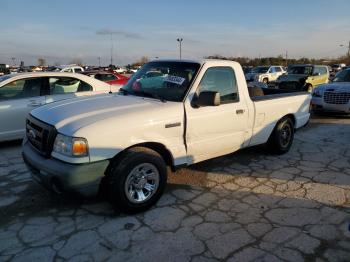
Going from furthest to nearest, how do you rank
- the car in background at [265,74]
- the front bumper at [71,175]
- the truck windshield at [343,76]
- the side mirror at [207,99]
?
1. the car in background at [265,74]
2. the truck windshield at [343,76]
3. the side mirror at [207,99]
4. the front bumper at [71,175]

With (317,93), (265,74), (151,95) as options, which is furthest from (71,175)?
(265,74)

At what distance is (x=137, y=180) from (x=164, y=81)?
5.00 ft

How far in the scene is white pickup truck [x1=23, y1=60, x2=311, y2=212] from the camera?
12.2ft

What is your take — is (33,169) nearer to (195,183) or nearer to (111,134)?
(111,134)

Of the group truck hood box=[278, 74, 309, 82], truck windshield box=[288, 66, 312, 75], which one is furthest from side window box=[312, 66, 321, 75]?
truck hood box=[278, 74, 309, 82]

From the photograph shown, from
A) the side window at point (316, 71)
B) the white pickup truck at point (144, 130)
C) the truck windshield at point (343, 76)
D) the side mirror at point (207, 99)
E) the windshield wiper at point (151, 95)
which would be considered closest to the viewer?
the white pickup truck at point (144, 130)

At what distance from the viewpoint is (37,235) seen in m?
3.65

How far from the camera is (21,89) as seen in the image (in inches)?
286

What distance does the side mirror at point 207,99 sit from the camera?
4398 mm

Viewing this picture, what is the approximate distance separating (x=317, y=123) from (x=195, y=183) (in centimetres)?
607

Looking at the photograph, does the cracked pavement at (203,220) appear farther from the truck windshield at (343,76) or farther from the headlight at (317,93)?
the truck windshield at (343,76)

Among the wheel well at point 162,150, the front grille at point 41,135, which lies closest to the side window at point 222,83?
the wheel well at point 162,150

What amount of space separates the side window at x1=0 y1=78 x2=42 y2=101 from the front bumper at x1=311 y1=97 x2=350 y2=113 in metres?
8.16

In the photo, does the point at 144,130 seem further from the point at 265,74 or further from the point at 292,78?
the point at 265,74
